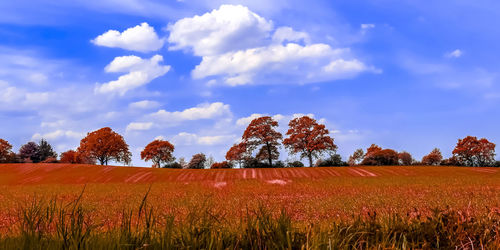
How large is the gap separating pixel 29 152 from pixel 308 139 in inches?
3384

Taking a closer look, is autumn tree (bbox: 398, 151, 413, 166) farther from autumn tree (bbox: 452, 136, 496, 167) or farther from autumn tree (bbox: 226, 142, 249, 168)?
autumn tree (bbox: 226, 142, 249, 168)

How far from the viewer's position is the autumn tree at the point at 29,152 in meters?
106

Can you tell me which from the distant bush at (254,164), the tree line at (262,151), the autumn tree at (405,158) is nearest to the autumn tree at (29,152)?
the tree line at (262,151)

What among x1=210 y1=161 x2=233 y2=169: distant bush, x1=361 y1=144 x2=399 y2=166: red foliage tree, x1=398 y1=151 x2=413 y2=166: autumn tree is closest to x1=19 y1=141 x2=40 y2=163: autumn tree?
x1=210 y1=161 x2=233 y2=169: distant bush

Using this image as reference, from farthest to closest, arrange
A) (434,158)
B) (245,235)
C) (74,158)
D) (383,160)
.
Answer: (434,158), (74,158), (383,160), (245,235)

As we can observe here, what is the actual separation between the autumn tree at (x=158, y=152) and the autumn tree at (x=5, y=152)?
1305 inches

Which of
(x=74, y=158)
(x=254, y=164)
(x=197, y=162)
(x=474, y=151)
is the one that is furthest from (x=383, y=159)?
(x=74, y=158)

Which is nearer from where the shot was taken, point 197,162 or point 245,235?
point 245,235

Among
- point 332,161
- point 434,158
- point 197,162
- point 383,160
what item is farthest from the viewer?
point 434,158

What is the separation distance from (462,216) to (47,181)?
46.4m

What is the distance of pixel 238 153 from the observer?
8225 cm

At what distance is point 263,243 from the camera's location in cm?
505

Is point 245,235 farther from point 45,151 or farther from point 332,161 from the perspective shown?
point 45,151

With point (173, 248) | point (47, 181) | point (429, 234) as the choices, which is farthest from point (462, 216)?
point (47, 181)
